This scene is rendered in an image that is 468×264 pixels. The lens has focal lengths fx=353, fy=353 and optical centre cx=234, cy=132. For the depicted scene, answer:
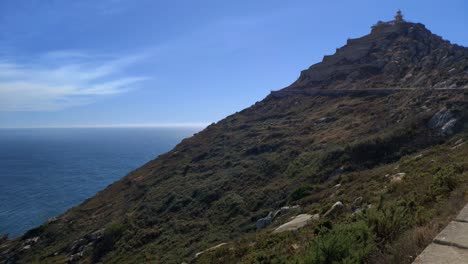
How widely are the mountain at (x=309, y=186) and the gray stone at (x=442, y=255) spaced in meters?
0.32

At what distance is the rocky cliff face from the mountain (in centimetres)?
38

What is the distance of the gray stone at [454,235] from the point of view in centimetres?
531

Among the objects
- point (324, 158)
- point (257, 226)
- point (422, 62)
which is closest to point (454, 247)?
point (257, 226)

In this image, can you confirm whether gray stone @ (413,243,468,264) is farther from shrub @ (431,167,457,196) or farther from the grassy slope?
shrub @ (431,167,457,196)

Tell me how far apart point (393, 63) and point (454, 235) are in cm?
5738

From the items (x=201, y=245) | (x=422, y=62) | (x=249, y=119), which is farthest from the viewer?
(x=249, y=119)

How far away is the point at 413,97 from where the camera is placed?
3416 cm

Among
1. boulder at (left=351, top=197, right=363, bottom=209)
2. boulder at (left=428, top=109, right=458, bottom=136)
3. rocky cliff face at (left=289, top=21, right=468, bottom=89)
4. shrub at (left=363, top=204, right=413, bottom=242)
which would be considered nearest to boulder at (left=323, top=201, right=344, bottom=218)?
boulder at (left=351, top=197, right=363, bottom=209)

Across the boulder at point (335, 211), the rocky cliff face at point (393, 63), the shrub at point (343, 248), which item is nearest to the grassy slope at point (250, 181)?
the shrub at point (343, 248)

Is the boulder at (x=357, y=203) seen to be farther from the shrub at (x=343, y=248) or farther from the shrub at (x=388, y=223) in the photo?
the shrub at (x=343, y=248)

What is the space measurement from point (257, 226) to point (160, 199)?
1694cm

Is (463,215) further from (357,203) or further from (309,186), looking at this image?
(309,186)

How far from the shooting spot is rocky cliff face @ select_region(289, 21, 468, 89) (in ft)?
146

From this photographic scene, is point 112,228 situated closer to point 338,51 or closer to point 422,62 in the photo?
point 422,62
